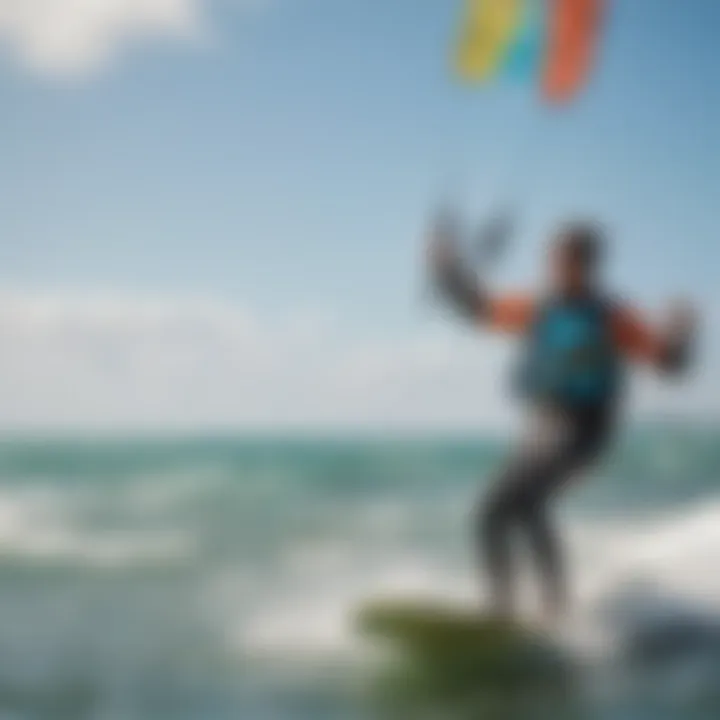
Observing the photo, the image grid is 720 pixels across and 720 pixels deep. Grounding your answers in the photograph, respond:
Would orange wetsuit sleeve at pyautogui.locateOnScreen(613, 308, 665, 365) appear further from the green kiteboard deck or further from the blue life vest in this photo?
the green kiteboard deck

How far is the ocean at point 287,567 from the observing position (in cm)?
136

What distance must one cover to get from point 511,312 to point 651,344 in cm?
16

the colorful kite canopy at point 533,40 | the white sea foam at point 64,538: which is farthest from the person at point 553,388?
the white sea foam at point 64,538

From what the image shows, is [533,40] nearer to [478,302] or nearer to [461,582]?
[478,302]

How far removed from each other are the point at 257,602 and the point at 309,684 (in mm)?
107

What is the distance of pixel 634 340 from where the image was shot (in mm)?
1394

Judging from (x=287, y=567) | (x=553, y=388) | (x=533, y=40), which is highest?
(x=533, y=40)

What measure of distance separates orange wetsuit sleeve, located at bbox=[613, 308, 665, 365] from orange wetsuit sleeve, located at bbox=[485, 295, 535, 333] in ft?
0.32

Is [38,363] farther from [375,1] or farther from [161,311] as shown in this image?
[375,1]

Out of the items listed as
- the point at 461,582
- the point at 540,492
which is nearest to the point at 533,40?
the point at 540,492

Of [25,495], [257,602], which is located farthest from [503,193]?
[25,495]

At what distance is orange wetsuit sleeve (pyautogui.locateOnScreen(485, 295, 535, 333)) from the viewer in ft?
4.59

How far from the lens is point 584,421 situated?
139 cm

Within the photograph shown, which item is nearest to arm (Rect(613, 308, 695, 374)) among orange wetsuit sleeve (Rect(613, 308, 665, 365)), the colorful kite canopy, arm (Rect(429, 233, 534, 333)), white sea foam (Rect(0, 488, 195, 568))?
orange wetsuit sleeve (Rect(613, 308, 665, 365))
